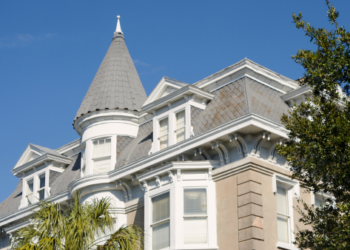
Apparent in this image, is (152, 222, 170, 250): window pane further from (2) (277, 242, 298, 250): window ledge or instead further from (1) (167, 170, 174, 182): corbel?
(2) (277, 242, 298, 250): window ledge

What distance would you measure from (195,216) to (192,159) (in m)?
2.31

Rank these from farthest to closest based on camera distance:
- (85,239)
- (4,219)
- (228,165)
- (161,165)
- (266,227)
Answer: (4,219), (161,165), (228,165), (266,227), (85,239)

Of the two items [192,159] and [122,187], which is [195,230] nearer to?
[192,159]

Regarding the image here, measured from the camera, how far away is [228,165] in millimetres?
21297

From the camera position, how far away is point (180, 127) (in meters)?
23.5

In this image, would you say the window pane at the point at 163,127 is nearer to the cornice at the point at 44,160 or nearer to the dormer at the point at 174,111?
the dormer at the point at 174,111

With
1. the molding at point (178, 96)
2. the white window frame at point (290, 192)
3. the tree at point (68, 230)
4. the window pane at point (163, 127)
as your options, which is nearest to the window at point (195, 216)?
the white window frame at point (290, 192)

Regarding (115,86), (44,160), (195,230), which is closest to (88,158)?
(115,86)

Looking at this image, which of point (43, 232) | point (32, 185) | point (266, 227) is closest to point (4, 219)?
point (32, 185)

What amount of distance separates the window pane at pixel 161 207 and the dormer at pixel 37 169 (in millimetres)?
7821

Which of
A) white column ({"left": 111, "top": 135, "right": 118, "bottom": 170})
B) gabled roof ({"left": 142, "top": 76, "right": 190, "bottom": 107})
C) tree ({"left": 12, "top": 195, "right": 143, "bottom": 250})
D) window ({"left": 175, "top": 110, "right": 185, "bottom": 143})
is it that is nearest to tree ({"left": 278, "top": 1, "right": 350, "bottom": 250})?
tree ({"left": 12, "top": 195, "right": 143, "bottom": 250})

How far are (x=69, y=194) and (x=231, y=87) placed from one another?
28.0 ft

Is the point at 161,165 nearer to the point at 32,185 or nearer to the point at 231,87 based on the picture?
the point at 231,87

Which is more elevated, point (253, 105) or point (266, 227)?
point (253, 105)
